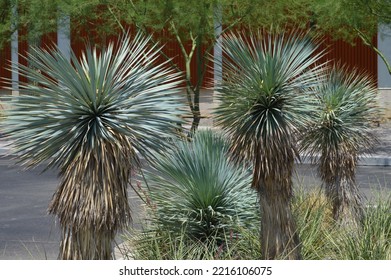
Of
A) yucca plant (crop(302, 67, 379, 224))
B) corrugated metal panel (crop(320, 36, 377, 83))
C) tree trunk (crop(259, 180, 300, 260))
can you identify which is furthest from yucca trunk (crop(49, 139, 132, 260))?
corrugated metal panel (crop(320, 36, 377, 83))

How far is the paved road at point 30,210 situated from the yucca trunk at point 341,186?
0.35 m

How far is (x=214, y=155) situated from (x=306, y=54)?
153 cm

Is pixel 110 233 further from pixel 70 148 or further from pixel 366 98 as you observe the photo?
pixel 366 98

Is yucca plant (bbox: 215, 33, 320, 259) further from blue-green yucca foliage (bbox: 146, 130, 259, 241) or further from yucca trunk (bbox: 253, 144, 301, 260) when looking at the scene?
blue-green yucca foliage (bbox: 146, 130, 259, 241)

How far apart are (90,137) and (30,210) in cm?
766

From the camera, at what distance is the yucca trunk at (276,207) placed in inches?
310

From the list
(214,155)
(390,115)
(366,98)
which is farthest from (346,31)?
(214,155)

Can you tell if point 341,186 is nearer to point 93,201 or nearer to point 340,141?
point 340,141

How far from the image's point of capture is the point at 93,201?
6.64 metres

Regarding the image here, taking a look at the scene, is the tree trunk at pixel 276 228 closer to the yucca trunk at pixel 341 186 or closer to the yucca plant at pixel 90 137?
the yucca plant at pixel 90 137

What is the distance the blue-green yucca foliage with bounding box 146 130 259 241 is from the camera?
8.88m

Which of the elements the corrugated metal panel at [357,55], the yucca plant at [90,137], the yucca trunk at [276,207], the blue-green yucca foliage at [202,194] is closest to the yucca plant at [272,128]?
the yucca trunk at [276,207]

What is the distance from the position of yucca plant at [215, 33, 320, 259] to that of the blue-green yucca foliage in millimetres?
789

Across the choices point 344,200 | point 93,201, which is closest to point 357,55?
point 344,200
